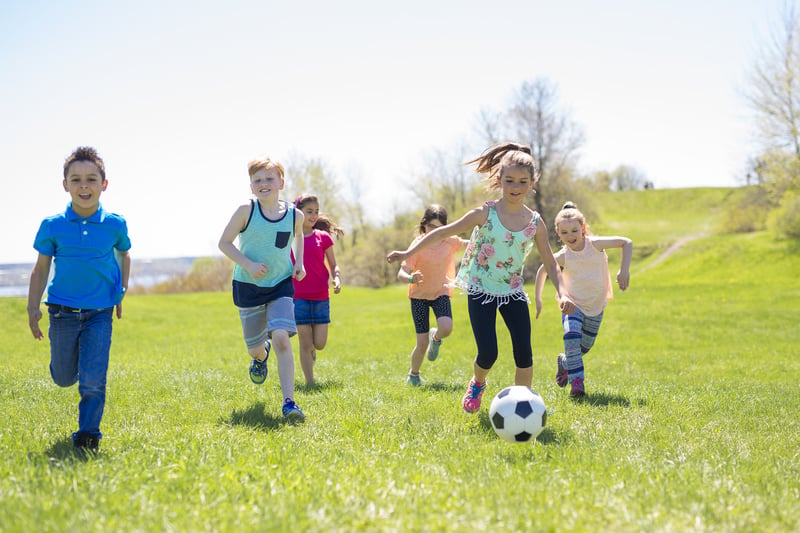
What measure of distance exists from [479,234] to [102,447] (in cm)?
379

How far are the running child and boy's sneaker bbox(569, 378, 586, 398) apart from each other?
3.36 meters

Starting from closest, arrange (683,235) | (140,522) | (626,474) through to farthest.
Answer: (140,522) < (626,474) < (683,235)

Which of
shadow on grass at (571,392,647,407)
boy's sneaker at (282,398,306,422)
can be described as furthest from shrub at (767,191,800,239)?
boy's sneaker at (282,398,306,422)

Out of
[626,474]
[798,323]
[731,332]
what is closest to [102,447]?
[626,474]

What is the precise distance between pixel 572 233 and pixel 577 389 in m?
1.94

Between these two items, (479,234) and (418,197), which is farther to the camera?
(418,197)

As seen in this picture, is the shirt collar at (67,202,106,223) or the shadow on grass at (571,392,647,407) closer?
the shirt collar at (67,202,106,223)

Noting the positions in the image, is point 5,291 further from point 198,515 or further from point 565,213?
point 198,515

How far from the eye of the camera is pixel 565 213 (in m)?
8.30

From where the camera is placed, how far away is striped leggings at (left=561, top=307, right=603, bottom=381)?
7766 mm

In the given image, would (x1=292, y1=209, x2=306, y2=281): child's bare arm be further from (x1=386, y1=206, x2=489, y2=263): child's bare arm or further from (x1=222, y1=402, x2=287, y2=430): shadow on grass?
(x1=222, y1=402, x2=287, y2=430): shadow on grass

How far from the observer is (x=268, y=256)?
21.0 ft

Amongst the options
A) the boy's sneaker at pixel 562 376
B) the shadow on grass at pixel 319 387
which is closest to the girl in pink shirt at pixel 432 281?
the shadow on grass at pixel 319 387

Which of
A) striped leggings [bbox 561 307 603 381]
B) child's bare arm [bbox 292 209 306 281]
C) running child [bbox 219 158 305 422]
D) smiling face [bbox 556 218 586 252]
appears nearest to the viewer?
running child [bbox 219 158 305 422]
